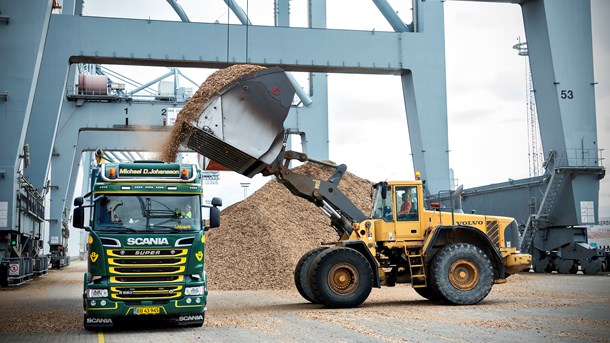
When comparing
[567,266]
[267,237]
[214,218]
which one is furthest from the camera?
[567,266]

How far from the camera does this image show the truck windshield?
1173cm

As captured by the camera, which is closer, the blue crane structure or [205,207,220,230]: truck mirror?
[205,207,220,230]: truck mirror

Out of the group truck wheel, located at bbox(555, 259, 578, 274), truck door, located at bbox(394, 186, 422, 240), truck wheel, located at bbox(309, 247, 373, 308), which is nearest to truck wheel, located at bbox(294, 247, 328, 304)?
truck wheel, located at bbox(309, 247, 373, 308)

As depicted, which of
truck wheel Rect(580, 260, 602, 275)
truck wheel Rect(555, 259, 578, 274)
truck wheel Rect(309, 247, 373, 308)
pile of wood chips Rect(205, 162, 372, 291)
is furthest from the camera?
truck wheel Rect(555, 259, 578, 274)

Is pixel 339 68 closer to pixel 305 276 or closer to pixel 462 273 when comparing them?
pixel 305 276

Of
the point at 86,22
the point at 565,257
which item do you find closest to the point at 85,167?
the point at 86,22

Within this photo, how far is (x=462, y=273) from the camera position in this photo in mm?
15406

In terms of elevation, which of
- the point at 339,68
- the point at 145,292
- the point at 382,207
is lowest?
the point at 145,292

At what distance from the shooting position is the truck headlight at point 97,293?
11.3 m

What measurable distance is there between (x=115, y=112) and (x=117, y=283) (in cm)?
2617

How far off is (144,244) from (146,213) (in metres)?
0.62

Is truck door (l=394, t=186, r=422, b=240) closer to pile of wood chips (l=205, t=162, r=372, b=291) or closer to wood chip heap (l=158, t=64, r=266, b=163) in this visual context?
wood chip heap (l=158, t=64, r=266, b=163)

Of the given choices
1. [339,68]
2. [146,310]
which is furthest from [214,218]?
[339,68]

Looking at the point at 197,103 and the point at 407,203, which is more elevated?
the point at 197,103
